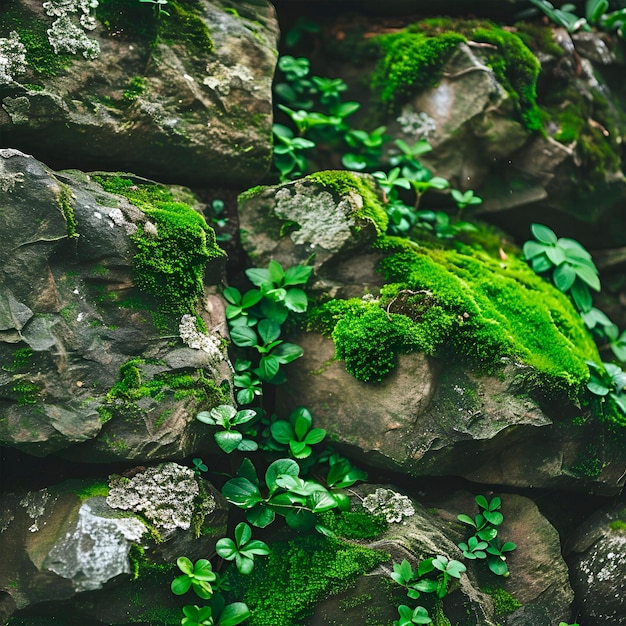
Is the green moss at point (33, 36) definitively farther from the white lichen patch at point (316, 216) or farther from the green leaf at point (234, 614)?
the green leaf at point (234, 614)

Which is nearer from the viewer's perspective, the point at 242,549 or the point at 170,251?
the point at 242,549

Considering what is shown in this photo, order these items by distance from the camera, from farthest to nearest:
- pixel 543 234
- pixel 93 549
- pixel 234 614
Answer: pixel 543 234 < pixel 234 614 < pixel 93 549

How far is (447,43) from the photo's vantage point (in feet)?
12.6

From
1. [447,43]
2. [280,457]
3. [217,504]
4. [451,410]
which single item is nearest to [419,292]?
[451,410]

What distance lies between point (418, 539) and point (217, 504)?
92 cm

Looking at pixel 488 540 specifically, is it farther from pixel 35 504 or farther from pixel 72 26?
pixel 72 26

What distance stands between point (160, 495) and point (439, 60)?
9.88ft

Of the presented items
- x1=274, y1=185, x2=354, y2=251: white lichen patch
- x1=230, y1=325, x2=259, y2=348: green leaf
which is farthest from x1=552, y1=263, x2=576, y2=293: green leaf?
x1=230, y1=325, x2=259, y2=348: green leaf

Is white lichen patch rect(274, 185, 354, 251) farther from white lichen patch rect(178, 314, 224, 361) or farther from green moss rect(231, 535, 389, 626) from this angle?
green moss rect(231, 535, 389, 626)

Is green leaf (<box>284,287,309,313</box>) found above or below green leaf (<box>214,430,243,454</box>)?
above

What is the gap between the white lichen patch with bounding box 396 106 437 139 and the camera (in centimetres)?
388

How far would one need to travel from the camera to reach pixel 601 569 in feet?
10.1

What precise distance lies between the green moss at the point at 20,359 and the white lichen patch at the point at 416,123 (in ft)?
8.48

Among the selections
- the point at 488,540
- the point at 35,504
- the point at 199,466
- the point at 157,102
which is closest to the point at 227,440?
the point at 199,466
